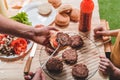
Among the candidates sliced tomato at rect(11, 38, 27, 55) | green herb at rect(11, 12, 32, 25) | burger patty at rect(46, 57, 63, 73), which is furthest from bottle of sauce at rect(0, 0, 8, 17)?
burger patty at rect(46, 57, 63, 73)

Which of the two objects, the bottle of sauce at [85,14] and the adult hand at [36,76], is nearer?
the adult hand at [36,76]

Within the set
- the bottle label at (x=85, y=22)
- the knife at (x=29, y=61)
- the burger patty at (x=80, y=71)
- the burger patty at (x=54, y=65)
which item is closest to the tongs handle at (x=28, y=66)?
the knife at (x=29, y=61)

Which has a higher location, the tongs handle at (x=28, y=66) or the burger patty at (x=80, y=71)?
the burger patty at (x=80, y=71)

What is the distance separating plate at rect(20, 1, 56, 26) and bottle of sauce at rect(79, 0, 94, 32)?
0.61 feet

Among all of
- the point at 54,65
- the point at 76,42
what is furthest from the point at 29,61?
the point at 76,42

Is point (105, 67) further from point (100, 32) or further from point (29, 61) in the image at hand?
point (29, 61)

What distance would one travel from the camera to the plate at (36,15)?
5.19 ft

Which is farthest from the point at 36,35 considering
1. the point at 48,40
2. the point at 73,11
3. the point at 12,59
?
the point at 73,11

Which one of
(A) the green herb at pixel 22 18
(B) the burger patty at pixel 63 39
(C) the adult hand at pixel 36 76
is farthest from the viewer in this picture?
(A) the green herb at pixel 22 18

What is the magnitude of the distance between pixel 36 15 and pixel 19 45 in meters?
0.25

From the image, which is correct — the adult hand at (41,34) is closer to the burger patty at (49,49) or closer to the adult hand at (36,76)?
the burger patty at (49,49)

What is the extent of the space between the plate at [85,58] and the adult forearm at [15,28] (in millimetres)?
117

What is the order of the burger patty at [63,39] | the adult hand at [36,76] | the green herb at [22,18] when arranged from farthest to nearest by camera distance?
the green herb at [22,18]
the burger patty at [63,39]
the adult hand at [36,76]

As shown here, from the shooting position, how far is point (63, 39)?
1.41 metres
